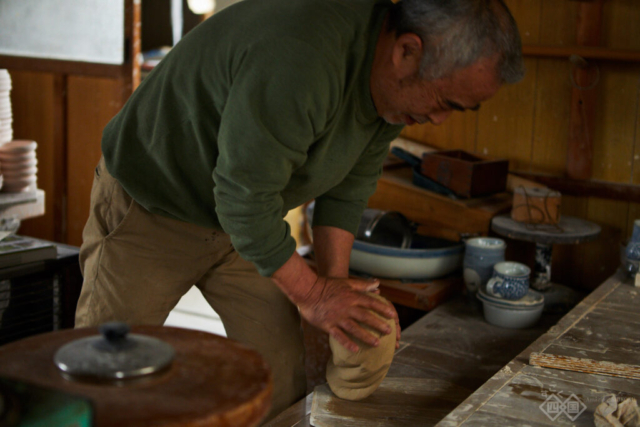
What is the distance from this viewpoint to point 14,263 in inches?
91.8

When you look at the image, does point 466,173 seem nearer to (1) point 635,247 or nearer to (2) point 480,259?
(2) point 480,259

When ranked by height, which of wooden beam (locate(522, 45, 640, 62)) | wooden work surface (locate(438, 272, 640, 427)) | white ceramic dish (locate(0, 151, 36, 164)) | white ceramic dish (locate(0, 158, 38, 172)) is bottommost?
wooden work surface (locate(438, 272, 640, 427))

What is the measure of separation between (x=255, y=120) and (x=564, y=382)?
111 centimetres

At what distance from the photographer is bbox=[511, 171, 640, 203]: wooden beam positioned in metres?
3.30

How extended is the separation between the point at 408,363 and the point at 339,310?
84 centimetres

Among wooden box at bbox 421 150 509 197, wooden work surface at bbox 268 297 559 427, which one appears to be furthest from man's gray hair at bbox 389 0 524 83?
wooden box at bbox 421 150 509 197

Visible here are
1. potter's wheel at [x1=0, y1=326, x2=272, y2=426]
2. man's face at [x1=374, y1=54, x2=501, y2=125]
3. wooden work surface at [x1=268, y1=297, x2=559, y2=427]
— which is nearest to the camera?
potter's wheel at [x1=0, y1=326, x2=272, y2=426]

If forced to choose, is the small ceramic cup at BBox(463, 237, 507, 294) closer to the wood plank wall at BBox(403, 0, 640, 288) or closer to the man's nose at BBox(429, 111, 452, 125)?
the wood plank wall at BBox(403, 0, 640, 288)

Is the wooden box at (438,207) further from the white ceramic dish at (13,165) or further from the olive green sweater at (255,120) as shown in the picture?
the white ceramic dish at (13,165)

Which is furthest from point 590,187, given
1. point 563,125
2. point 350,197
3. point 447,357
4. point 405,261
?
point 350,197

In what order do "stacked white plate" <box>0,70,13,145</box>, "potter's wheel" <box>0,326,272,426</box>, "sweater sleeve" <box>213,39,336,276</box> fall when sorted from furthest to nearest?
"stacked white plate" <box>0,70,13,145</box>
"sweater sleeve" <box>213,39,336,276</box>
"potter's wheel" <box>0,326,272,426</box>

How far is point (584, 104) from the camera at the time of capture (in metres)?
3.31

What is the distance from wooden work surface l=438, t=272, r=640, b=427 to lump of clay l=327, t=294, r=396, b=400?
302 mm

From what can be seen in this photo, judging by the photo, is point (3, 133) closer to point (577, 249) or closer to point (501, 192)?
point (501, 192)
